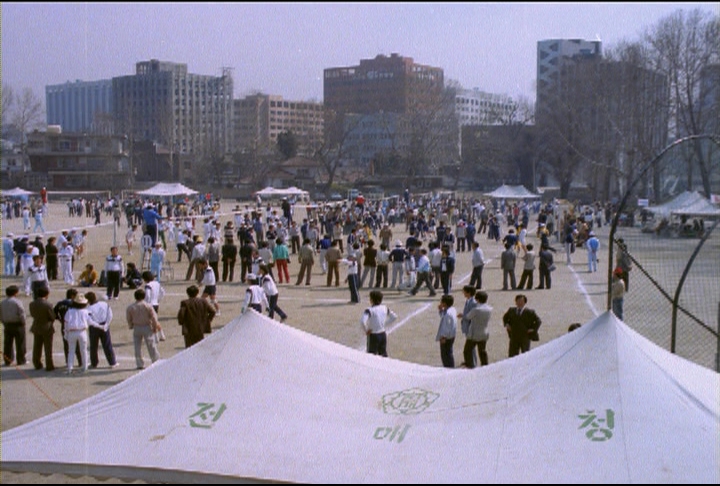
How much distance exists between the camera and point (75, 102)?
15775 cm

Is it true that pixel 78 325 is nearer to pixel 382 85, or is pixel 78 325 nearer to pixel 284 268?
pixel 284 268

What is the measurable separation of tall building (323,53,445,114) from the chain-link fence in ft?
204

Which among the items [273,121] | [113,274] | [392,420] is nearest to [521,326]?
[392,420]

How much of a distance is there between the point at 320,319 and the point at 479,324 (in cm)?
619

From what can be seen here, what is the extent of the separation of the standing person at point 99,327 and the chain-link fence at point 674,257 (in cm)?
967

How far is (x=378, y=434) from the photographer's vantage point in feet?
23.3

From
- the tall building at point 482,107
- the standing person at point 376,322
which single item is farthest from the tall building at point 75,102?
the standing person at point 376,322

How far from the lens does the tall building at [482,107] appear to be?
8788 cm

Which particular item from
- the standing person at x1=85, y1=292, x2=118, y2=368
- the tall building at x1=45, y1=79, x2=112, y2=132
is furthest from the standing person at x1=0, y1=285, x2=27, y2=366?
the tall building at x1=45, y1=79, x2=112, y2=132

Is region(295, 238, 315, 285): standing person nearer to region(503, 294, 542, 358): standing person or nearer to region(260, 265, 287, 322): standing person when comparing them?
region(260, 265, 287, 322): standing person

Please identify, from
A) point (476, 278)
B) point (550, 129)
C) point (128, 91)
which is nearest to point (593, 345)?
point (476, 278)

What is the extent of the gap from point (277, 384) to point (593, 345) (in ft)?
11.0

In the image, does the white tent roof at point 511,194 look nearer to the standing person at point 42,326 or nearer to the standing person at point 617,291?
the standing person at point 617,291

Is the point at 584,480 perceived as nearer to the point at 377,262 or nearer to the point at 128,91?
the point at 377,262
